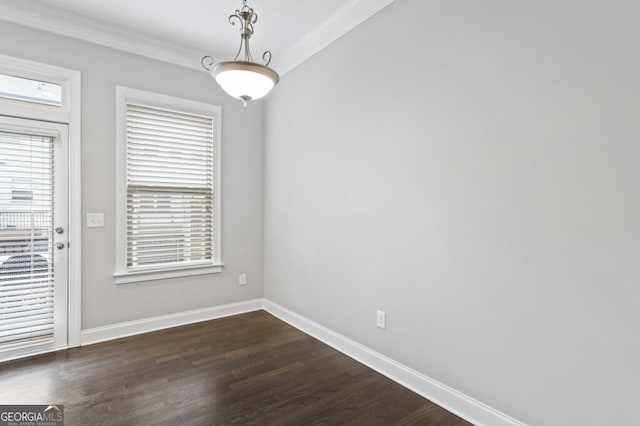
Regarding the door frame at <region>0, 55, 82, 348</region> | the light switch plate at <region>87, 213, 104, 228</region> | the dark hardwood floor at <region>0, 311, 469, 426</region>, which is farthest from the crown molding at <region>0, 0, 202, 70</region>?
the dark hardwood floor at <region>0, 311, 469, 426</region>

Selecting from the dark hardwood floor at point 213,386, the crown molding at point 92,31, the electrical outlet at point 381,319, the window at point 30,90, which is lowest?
the dark hardwood floor at point 213,386

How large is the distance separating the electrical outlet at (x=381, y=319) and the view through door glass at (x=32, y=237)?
2.71 metres

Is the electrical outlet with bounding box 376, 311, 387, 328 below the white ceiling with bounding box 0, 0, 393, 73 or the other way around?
below

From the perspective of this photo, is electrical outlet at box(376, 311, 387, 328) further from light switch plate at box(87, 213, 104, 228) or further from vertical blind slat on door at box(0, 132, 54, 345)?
vertical blind slat on door at box(0, 132, 54, 345)

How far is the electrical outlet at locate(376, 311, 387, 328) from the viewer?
2472 mm

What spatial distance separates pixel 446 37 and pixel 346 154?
3.68 feet

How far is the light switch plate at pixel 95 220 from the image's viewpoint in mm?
2975

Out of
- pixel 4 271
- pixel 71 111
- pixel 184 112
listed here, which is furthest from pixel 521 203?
pixel 4 271

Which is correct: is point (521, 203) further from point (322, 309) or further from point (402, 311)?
point (322, 309)

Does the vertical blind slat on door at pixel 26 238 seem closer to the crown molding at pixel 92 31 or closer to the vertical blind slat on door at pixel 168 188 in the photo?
the vertical blind slat on door at pixel 168 188

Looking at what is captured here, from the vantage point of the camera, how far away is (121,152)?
312 cm

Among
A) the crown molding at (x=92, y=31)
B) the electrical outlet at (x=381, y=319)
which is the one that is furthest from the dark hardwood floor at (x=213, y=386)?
the crown molding at (x=92, y=31)

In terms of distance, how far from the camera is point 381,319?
250cm

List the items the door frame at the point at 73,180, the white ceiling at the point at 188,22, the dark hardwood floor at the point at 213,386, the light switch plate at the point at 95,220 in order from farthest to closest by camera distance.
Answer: the light switch plate at the point at 95,220
the door frame at the point at 73,180
the white ceiling at the point at 188,22
the dark hardwood floor at the point at 213,386
